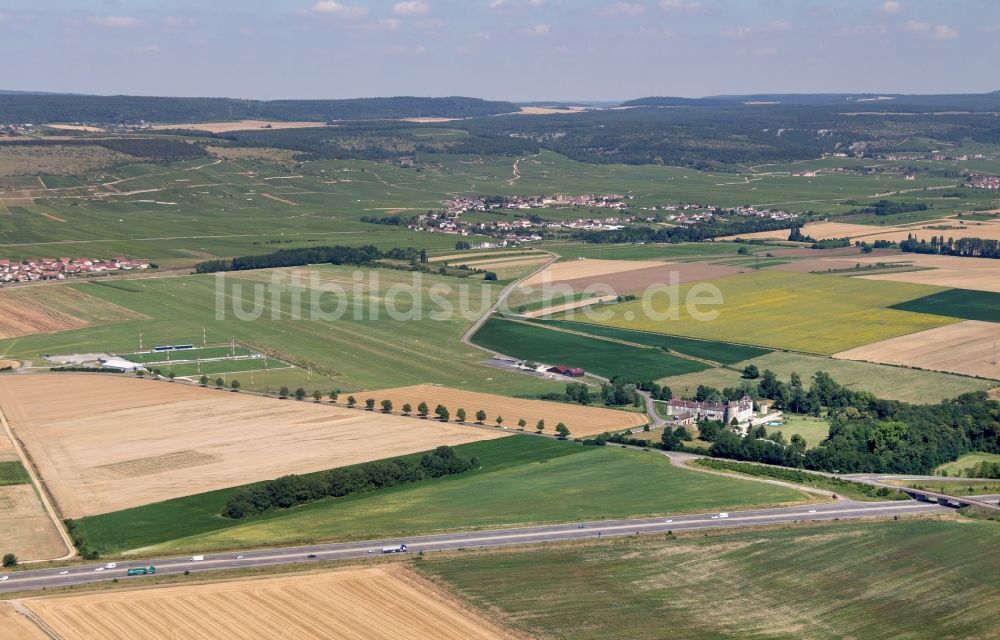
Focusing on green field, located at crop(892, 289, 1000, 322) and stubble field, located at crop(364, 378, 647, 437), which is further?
green field, located at crop(892, 289, 1000, 322)

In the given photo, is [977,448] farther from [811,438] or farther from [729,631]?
[729,631]

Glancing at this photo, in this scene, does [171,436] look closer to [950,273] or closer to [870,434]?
[870,434]

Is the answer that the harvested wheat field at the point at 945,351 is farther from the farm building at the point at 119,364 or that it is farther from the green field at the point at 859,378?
the farm building at the point at 119,364

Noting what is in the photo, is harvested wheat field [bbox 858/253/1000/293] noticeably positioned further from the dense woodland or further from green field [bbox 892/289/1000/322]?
the dense woodland

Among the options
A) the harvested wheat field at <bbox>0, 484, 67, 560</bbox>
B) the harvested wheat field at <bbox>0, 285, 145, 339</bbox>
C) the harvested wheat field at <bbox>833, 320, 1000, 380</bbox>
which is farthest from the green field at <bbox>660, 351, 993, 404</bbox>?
the harvested wheat field at <bbox>0, 285, 145, 339</bbox>

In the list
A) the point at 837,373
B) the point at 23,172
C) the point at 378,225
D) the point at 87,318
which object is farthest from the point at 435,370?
the point at 23,172

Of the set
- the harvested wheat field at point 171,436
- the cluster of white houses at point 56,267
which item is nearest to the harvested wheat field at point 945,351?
the harvested wheat field at point 171,436
